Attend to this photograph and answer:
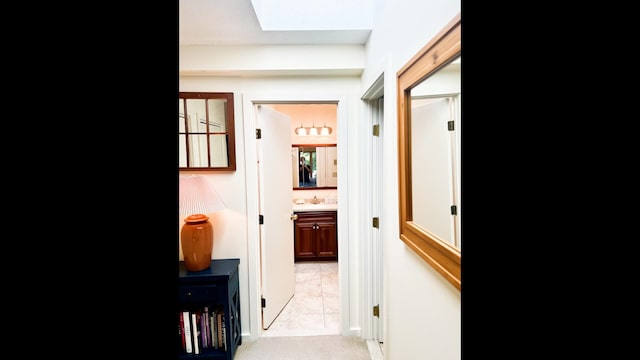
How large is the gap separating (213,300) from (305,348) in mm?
841

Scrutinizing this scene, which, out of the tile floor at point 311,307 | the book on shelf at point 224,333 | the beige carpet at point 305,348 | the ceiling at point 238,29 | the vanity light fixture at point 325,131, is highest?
the ceiling at point 238,29

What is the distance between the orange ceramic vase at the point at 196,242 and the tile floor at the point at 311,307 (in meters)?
0.92

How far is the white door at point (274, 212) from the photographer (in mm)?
2574

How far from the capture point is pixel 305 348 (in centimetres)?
238

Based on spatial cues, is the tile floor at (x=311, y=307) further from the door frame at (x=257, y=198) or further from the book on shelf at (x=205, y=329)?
the book on shelf at (x=205, y=329)

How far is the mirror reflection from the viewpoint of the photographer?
94cm

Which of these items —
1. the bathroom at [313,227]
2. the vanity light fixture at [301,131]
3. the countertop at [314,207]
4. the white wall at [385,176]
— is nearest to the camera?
the white wall at [385,176]

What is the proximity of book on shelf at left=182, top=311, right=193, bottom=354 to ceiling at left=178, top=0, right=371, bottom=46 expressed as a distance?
1.97 meters

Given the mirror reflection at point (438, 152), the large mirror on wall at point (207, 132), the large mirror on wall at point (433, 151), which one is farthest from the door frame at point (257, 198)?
the mirror reflection at point (438, 152)

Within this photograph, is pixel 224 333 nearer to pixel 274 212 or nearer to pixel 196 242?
pixel 196 242
